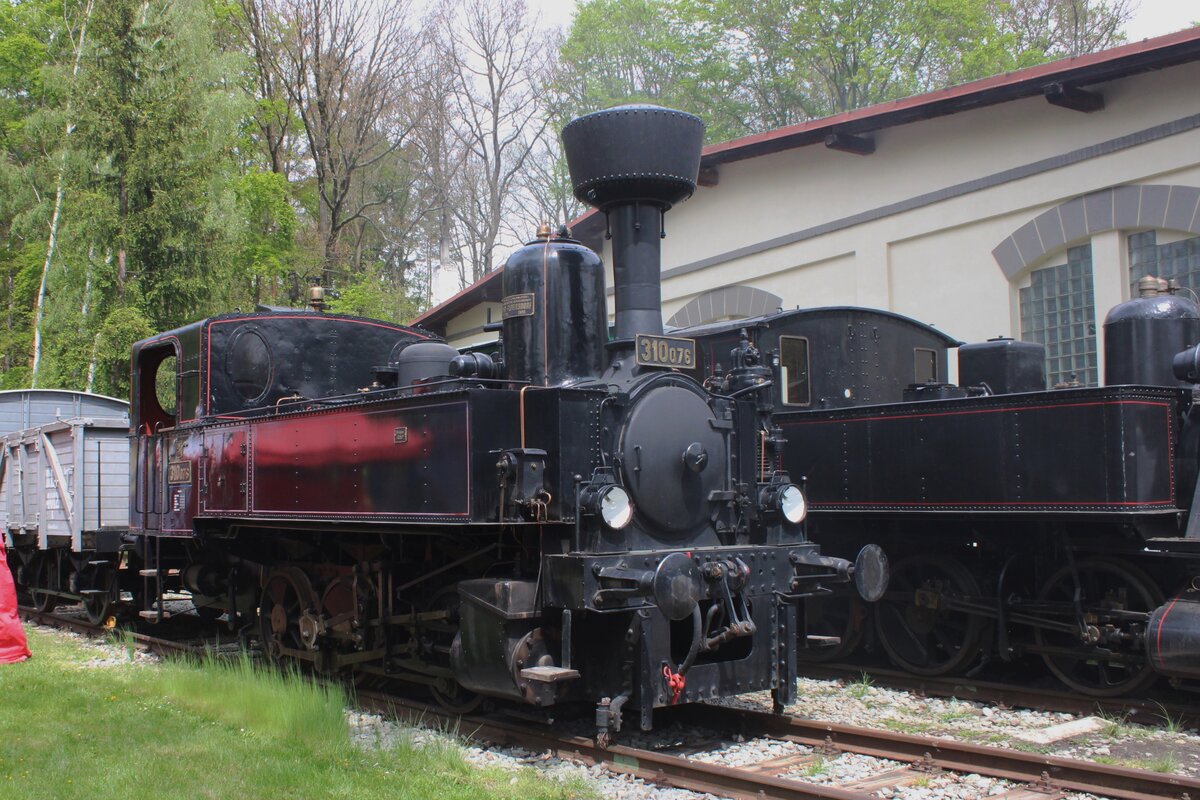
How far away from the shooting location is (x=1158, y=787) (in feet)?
16.9

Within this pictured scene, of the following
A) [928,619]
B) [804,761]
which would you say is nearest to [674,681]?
[804,761]

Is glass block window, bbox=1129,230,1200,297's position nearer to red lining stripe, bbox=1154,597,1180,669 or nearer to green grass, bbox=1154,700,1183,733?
green grass, bbox=1154,700,1183,733

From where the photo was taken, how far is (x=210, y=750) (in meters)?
5.80

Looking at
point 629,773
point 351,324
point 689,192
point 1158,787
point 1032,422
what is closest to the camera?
point 1158,787

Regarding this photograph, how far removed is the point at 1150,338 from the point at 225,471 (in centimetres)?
701

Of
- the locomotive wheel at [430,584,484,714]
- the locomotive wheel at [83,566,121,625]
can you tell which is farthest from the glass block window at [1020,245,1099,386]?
the locomotive wheel at [83,566,121,625]

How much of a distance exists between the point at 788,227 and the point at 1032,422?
875 cm

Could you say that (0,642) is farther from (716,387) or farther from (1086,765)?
(1086,765)

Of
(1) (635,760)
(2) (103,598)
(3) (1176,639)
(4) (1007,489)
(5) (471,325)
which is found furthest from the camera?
(5) (471,325)

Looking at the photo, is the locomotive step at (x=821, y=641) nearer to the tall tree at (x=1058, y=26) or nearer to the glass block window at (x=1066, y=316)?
the glass block window at (x=1066, y=316)

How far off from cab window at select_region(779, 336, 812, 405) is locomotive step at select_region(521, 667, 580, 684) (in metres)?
4.14

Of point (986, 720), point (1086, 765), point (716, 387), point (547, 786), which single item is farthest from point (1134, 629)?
point (547, 786)

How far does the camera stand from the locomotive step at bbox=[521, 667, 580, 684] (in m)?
5.80

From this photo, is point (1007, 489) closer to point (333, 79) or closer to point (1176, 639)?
point (1176, 639)
